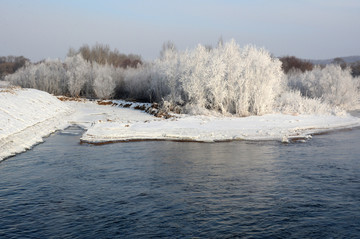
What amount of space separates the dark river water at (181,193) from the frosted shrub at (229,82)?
11458 mm

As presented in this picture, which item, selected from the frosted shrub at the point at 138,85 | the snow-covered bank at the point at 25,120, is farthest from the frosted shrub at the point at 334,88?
the snow-covered bank at the point at 25,120

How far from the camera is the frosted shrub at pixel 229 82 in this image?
2711cm

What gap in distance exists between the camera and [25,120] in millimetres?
21453

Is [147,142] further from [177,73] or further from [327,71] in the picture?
[327,71]

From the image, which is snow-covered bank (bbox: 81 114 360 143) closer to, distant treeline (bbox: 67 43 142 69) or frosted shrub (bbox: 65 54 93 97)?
frosted shrub (bbox: 65 54 93 97)

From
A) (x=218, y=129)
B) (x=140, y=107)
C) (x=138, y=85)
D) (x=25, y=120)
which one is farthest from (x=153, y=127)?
(x=138, y=85)

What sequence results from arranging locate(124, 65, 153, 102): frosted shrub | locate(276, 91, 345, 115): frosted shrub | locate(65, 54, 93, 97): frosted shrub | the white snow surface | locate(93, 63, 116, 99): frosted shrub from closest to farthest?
the white snow surface
locate(276, 91, 345, 115): frosted shrub
locate(124, 65, 153, 102): frosted shrub
locate(93, 63, 116, 99): frosted shrub
locate(65, 54, 93, 97): frosted shrub

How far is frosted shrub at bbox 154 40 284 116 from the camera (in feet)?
88.9

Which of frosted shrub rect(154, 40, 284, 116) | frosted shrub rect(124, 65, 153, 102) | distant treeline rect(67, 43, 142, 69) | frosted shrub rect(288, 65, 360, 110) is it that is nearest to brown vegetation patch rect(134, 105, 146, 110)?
frosted shrub rect(154, 40, 284, 116)

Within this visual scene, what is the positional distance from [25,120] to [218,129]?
10830 millimetres

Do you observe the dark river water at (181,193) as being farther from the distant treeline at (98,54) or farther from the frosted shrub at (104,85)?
the distant treeline at (98,54)

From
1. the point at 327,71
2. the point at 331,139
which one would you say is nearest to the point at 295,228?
the point at 331,139

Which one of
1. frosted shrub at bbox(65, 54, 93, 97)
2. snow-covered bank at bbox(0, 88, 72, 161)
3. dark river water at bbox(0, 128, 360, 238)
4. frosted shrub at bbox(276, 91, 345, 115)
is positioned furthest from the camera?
frosted shrub at bbox(65, 54, 93, 97)

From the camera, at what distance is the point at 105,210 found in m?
8.72
